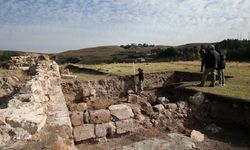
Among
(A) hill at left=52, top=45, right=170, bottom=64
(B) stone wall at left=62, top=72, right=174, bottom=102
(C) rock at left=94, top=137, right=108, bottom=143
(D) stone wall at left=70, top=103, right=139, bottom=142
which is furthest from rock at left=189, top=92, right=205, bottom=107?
(A) hill at left=52, top=45, right=170, bottom=64

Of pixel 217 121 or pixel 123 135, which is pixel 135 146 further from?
pixel 217 121

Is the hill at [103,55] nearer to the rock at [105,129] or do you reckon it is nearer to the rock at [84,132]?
the rock at [105,129]

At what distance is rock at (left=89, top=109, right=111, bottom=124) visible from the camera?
8.38 meters

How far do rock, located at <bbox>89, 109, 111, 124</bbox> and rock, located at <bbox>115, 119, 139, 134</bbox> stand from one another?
1.07 feet

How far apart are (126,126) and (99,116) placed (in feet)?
2.84

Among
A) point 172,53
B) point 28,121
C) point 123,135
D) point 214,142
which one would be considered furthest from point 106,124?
point 172,53

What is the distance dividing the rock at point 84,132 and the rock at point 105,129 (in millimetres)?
137

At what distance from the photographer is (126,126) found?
872 centimetres

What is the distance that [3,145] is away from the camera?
14.4 ft

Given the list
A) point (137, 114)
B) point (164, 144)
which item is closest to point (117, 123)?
point (137, 114)

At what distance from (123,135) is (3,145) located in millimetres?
4660

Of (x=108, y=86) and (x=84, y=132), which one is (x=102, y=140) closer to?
(x=84, y=132)

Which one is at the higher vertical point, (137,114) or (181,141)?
(137,114)

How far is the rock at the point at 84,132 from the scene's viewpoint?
788 centimetres
